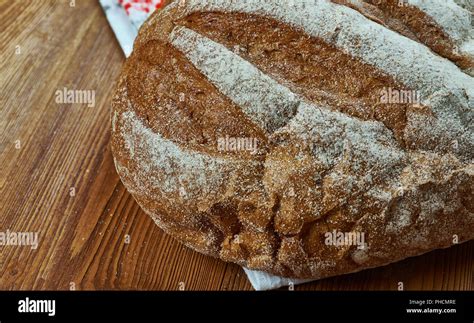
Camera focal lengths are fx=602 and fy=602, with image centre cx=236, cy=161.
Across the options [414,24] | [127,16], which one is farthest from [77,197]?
[414,24]

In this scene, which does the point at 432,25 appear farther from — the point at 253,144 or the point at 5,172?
the point at 5,172

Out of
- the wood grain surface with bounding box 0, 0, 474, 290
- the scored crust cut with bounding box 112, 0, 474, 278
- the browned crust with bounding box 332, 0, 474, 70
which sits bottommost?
the wood grain surface with bounding box 0, 0, 474, 290

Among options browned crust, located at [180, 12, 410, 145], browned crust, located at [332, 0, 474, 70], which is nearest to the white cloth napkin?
browned crust, located at [180, 12, 410, 145]

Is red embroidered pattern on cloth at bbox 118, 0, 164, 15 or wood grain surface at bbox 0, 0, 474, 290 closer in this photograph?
wood grain surface at bbox 0, 0, 474, 290

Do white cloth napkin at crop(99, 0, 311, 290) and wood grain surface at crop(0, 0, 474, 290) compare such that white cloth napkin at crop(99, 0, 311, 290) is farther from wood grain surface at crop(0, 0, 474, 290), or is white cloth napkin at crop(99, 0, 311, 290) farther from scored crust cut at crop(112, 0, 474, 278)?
scored crust cut at crop(112, 0, 474, 278)

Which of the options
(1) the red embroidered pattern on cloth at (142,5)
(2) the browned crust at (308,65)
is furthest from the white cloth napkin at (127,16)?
(2) the browned crust at (308,65)

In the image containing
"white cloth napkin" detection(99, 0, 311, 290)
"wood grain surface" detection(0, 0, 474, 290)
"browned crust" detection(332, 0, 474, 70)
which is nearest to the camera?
"browned crust" detection(332, 0, 474, 70)

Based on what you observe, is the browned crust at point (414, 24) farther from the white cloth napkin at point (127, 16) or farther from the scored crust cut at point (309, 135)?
the white cloth napkin at point (127, 16)
